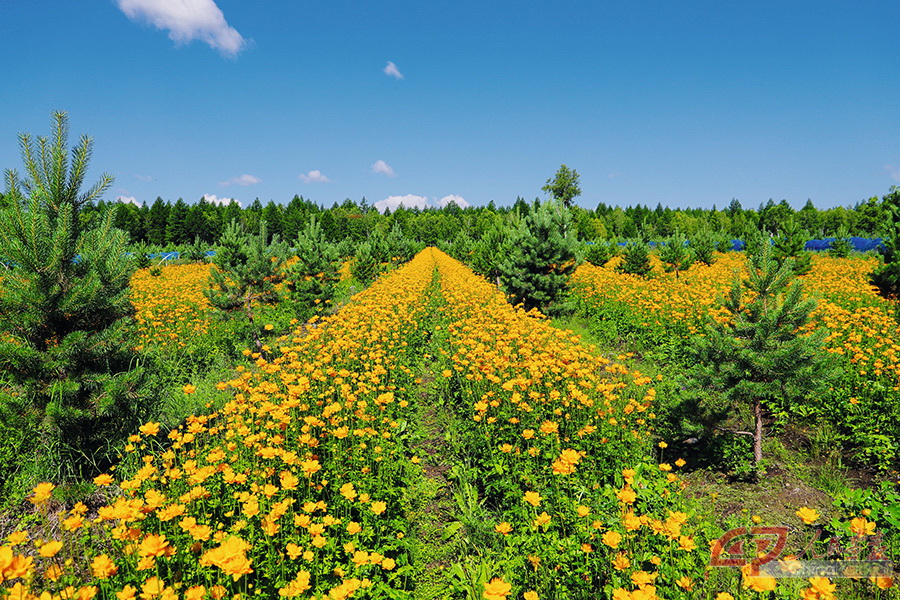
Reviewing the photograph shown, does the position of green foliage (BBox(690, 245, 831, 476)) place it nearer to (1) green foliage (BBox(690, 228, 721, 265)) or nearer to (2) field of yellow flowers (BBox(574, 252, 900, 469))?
(2) field of yellow flowers (BBox(574, 252, 900, 469))

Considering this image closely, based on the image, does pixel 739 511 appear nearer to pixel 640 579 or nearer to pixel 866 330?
pixel 640 579

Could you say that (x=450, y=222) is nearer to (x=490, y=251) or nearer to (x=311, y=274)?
(x=490, y=251)

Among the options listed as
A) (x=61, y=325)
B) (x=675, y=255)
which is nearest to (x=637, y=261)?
(x=675, y=255)

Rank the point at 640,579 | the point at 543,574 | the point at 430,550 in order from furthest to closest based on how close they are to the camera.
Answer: the point at 430,550 < the point at 543,574 < the point at 640,579

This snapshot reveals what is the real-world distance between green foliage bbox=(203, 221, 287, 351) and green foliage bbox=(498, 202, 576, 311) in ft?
19.7

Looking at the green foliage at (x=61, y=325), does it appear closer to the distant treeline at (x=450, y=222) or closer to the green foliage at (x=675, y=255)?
the green foliage at (x=675, y=255)

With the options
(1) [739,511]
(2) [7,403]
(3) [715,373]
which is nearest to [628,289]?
(3) [715,373]

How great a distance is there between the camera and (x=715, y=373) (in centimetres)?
410

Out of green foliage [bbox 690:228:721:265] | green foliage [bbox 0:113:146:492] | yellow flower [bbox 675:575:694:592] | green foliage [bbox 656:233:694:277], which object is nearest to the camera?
yellow flower [bbox 675:575:694:592]

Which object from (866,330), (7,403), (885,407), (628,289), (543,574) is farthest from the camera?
(628,289)

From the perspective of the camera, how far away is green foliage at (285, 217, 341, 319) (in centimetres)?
1028

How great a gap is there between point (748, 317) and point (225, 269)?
903cm

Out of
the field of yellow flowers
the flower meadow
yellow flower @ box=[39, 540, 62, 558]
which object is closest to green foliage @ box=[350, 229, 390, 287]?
the field of yellow flowers

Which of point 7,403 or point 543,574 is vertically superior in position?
point 7,403
